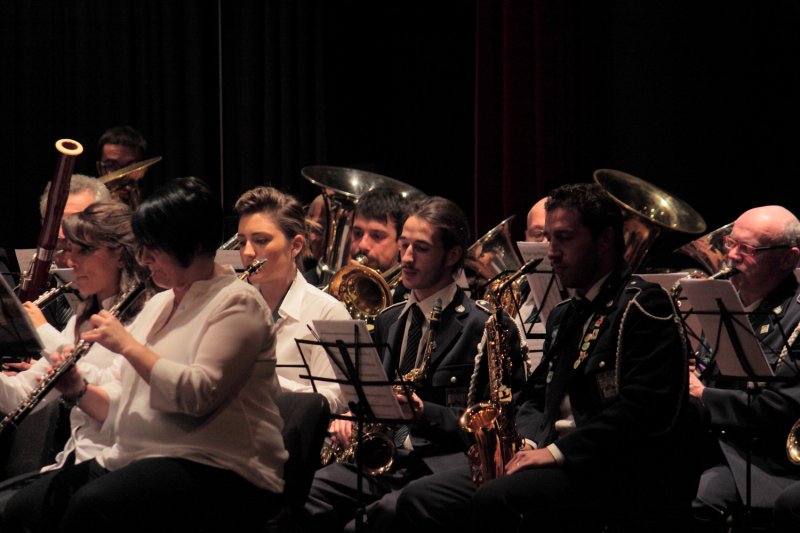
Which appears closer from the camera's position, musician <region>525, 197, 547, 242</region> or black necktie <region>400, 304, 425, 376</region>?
black necktie <region>400, 304, 425, 376</region>

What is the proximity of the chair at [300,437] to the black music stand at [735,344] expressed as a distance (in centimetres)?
132

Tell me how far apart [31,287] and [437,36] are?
11.7 feet

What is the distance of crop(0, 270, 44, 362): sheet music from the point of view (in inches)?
116

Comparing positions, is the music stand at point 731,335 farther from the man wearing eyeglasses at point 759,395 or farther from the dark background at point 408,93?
the dark background at point 408,93

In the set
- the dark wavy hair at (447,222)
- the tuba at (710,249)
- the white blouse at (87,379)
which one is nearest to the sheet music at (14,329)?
the white blouse at (87,379)

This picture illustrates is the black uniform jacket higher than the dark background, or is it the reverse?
the dark background

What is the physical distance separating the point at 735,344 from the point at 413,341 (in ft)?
3.58

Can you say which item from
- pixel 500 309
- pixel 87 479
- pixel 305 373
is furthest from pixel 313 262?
pixel 87 479

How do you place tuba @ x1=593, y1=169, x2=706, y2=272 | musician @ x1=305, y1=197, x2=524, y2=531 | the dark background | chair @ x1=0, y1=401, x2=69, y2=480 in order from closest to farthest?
chair @ x1=0, y1=401, x2=69, y2=480, musician @ x1=305, y1=197, x2=524, y2=531, tuba @ x1=593, y1=169, x2=706, y2=272, the dark background

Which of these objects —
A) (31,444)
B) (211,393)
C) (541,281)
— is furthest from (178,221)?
(541,281)

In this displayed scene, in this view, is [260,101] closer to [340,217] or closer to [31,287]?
[340,217]

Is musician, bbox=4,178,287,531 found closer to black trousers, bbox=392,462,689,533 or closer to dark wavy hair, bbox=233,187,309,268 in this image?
black trousers, bbox=392,462,689,533

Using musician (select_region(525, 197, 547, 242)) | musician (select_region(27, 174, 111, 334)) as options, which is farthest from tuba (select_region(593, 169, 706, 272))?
musician (select_region(27, 174, 111, 334))

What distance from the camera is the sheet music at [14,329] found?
9.66 ft
